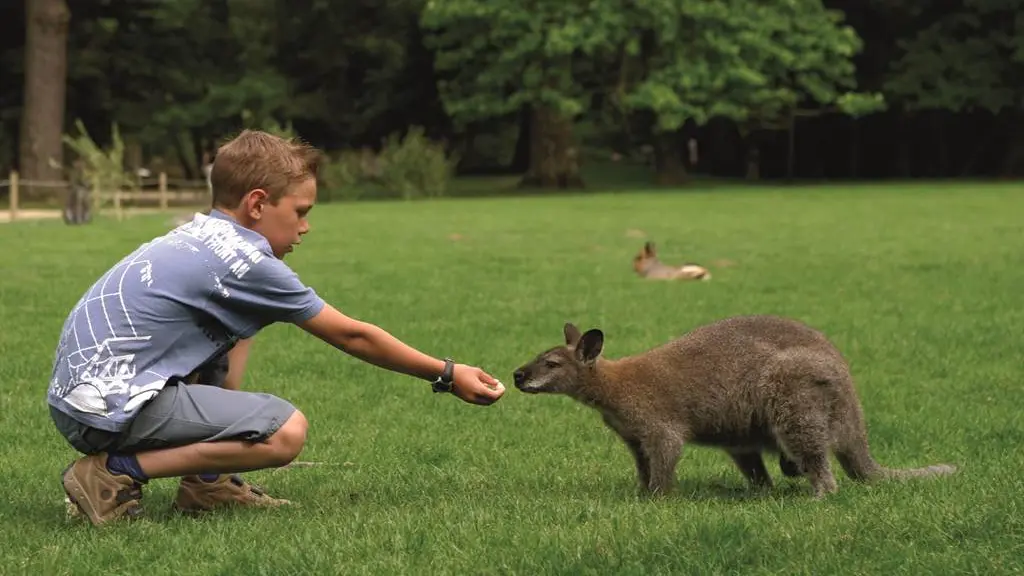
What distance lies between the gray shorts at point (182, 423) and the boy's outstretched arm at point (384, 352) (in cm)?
35

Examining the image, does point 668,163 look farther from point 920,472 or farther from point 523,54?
point 920,472

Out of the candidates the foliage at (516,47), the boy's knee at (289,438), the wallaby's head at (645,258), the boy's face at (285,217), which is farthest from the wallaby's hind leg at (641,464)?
the foliage at (516,47)

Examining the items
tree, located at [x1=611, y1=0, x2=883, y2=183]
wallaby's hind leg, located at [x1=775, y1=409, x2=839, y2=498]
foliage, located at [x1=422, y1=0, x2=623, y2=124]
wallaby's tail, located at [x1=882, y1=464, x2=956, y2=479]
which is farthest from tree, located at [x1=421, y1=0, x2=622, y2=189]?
wallaby's hind leg, located at [x1=775, y1=409, x2=839, y2=498]

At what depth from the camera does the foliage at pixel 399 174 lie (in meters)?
40.8

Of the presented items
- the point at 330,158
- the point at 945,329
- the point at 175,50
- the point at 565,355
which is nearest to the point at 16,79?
the point at 175,50

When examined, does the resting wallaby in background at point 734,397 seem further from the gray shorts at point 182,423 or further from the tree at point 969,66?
the tree at point 969,66

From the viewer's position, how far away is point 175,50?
4369 centimetres

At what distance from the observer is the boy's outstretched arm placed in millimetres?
4977

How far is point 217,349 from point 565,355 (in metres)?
1.60

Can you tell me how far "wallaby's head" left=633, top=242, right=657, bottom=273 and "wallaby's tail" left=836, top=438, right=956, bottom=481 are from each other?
35.3ft

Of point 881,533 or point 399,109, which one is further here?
point 399,109

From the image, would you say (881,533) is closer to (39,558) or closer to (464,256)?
(39,558)

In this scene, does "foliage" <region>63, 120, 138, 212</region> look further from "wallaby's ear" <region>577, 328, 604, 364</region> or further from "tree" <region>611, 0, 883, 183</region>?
"wallaby's ear" <region>577, 328, 604, 364</region>

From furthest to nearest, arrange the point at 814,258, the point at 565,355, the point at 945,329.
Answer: the point at 814,258
the point at 945,329
the point at 565,355
